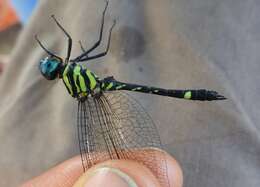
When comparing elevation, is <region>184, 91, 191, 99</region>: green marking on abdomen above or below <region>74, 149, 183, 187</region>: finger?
above

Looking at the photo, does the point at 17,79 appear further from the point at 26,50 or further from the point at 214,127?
the point at 214,127

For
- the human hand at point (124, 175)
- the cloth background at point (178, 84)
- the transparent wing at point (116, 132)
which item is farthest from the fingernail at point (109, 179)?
the cloth background at point (178, 84)

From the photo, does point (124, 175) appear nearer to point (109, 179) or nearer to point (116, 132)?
point (109, 179)

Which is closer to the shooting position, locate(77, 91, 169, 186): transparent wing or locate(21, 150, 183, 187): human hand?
locate(21, 150, 183, 187): human hand

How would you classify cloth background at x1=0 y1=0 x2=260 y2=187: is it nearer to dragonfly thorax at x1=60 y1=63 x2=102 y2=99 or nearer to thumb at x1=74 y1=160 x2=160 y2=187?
dragonfly thorax at x1=60 y1=63 x2=102 y2=99

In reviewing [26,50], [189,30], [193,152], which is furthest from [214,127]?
[26,50]

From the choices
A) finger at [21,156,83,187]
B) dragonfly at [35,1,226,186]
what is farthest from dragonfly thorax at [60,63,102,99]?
finger at [21,156,83,187]

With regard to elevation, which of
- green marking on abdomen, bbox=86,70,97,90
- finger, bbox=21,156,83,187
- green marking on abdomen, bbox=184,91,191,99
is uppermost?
green marking on abdomen, bbox=86,70,97,90
